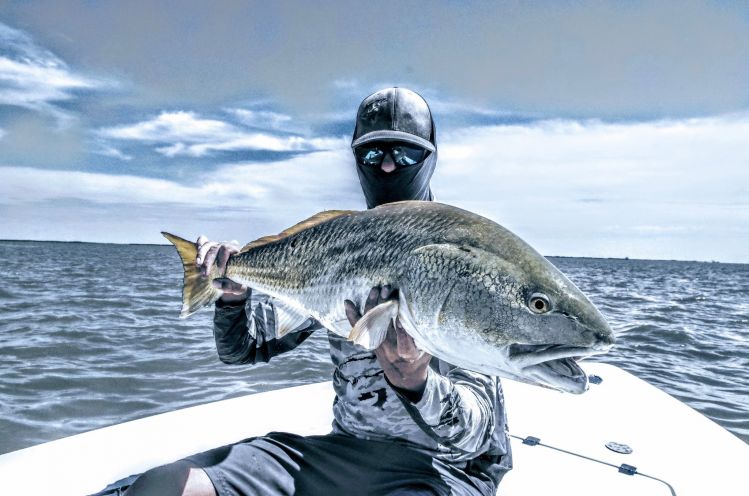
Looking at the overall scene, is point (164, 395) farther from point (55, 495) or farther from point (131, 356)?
point (55, 495)

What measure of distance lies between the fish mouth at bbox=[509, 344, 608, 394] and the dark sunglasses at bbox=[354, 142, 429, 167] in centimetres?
166

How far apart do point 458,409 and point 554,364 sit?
2.27 feet

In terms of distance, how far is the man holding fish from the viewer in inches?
75.2

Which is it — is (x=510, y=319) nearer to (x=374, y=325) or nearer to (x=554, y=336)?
(x=554, y=336)

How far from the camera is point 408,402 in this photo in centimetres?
230

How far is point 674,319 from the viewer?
1895 cm

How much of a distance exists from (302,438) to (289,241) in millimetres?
1162

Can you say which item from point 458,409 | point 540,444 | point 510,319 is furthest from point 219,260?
point 540,444

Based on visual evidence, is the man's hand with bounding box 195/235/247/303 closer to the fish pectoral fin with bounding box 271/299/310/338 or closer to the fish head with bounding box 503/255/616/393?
the fish pectoral fin with bounding box 271/299/310/338

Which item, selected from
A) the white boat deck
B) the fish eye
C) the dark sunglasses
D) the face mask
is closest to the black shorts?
the fish eye

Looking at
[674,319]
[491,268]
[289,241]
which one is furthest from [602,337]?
[674,319]

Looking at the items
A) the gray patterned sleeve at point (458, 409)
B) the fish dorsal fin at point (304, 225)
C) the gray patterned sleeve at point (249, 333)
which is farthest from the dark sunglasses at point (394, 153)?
the gray patterned sleeve at point (458, 409)

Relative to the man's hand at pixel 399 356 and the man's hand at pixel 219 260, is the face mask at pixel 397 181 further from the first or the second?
the man's hand at pixel 399 356

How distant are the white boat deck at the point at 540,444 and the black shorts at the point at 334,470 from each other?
128 cm
